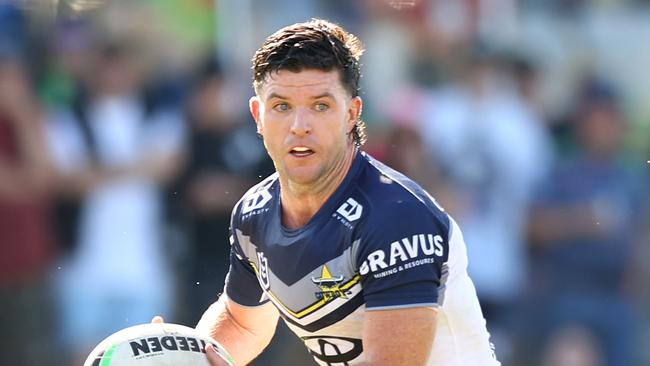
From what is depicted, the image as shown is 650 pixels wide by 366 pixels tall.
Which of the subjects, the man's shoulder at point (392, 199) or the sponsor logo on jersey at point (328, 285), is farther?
A: the sponsor logo on jersey at point (328, 285)

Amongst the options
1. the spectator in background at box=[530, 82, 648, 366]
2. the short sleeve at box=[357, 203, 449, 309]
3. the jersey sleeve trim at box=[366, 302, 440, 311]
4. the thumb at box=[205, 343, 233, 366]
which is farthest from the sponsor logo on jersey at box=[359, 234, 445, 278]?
the spectator in background at box=[530, 82, 648, 366]

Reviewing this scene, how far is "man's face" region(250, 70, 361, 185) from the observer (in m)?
5.10

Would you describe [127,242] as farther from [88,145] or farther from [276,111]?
[276,111]

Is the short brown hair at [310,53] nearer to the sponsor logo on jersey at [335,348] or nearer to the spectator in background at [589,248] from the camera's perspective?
the sponsor logo on jersey at [335,348]

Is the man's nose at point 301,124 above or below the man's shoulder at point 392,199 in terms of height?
above

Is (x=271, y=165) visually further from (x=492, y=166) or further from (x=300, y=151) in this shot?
(x=300, y=151)

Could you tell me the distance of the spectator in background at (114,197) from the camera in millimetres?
9594

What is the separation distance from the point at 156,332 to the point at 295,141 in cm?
98

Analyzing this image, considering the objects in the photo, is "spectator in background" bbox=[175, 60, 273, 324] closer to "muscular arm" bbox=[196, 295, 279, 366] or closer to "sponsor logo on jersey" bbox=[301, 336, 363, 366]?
"muscular arm" bbox=[196, 295, 279, 366]

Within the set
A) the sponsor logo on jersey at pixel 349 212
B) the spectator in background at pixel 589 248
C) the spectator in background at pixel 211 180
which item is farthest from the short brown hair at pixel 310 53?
the spectator in background at pixel 589 248

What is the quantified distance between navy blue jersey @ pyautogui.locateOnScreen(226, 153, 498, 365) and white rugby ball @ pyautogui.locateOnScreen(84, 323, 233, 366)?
1.52 ft

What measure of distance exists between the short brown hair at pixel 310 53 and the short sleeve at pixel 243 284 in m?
0.95

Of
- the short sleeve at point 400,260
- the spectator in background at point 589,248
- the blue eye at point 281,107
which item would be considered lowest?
the spectator in background at point 589,248

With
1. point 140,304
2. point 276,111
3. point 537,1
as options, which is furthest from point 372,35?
point 276,111
